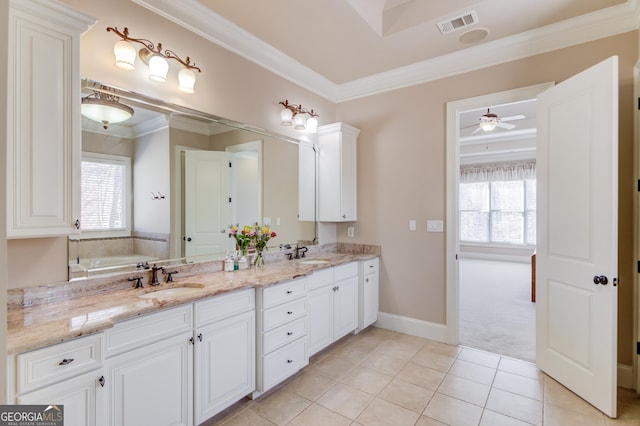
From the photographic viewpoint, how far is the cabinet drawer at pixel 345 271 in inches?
118

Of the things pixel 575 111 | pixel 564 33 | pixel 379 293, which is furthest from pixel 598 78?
pixel 379 293

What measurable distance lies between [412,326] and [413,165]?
1.82 meters

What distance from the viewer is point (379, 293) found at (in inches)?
145

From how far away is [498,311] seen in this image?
14.2 feet

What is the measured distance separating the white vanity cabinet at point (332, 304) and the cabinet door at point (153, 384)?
1.17 m

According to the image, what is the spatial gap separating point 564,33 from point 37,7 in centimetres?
366

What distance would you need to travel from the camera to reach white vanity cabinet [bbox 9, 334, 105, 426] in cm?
116

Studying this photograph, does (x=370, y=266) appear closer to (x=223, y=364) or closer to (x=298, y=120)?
(x=298, y=120)

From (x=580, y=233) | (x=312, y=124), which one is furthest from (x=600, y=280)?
(x=312, y=124)

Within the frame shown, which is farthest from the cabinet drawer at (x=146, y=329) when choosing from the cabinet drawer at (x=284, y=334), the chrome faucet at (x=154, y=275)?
the cabinet drawer at (x=284, y=334)

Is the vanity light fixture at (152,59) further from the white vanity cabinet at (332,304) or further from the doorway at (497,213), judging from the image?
the doorway at (497,213)

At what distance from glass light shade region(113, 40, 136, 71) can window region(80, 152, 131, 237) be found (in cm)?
57

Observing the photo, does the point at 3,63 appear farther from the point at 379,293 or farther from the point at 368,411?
the point at 379,293

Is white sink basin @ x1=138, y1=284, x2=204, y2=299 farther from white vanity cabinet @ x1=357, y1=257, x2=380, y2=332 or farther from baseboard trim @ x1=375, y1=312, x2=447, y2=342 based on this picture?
baseboard trim @ x1=375, y1=312, x2=447, y2=342
